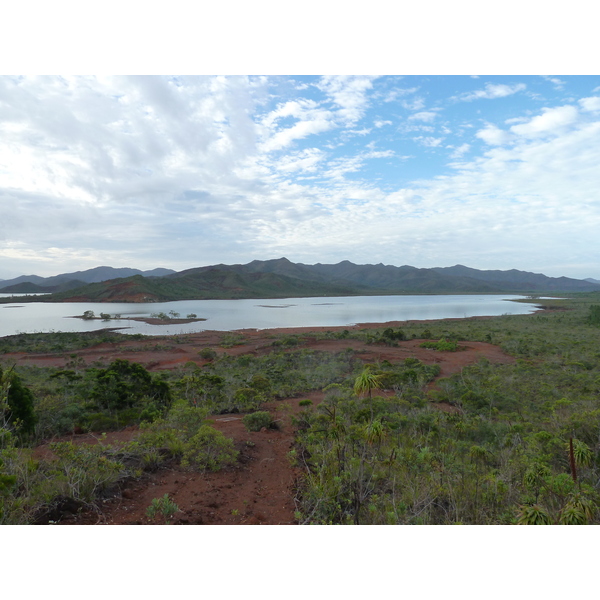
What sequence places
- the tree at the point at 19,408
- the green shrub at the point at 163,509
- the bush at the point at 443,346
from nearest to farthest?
the green shrub at the point at 163,509 < the tree at the point at 19,408 < the bush at the point at 443,346

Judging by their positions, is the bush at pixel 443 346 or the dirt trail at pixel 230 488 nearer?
the dirt trail at pixel 230 488

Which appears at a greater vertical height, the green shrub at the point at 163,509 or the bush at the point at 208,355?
the green shrub at the point at 163,509

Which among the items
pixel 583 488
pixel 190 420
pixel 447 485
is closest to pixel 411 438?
pixel 447 485

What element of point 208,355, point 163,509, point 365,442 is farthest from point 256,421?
point 208,355

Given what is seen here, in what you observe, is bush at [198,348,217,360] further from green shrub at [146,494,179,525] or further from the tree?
green shrub at [146,494,179,525]

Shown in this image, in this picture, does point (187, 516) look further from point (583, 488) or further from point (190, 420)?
point (583, 488)

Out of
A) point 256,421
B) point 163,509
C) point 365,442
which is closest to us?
point 163,509

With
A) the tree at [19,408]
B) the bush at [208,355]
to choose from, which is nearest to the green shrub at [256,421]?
the tree at [19,408]

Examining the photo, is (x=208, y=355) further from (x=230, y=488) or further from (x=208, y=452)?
(x=230, y=488)

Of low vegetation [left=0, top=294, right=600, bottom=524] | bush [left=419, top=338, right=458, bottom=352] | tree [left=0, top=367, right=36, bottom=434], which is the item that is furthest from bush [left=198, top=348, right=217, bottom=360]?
tree [left=0, top=367, right=36, bottom=434]

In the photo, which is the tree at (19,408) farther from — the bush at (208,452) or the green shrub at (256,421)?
the green shrub at (256,421)

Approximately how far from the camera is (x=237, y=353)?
2294 centimetres

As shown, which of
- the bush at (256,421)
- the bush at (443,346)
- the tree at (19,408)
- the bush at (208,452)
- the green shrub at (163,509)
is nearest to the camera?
the green shrub at (163,509)

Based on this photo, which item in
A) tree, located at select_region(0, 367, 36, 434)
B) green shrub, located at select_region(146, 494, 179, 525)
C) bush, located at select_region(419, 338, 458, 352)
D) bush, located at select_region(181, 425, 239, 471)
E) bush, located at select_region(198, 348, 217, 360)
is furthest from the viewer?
bush, located at select_region(198, 348, 217, 360)
